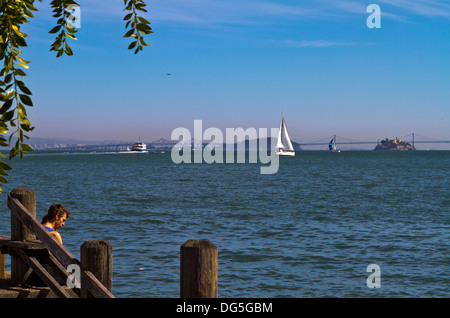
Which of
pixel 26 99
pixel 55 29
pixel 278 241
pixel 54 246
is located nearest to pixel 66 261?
pixel 54 246

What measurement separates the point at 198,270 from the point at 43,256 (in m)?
3.28

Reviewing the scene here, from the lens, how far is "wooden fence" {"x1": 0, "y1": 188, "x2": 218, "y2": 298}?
5.36m

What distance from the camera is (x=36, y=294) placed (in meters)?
7.66

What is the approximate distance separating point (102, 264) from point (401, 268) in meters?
13.4

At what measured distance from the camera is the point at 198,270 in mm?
5336

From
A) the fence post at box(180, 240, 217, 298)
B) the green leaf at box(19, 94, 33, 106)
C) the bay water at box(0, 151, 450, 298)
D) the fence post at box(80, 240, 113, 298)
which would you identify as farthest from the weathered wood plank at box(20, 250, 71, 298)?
the bay water at box(0, 151, 450, 298)

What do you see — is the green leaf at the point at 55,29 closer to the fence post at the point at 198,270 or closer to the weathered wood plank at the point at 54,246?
the weathered wood plank at the point at 54,246

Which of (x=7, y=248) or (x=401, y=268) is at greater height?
(x=7, y=248)

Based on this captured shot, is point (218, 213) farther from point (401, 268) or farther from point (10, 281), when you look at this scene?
point (10, 281)

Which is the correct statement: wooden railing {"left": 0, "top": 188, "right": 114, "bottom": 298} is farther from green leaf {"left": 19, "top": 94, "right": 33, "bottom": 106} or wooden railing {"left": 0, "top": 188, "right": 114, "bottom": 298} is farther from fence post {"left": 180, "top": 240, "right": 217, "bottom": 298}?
green leaf {"left": 19, "top": 94, "right": 33, "bottom": 106}

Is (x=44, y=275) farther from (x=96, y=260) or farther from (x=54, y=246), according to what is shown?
(x=96, y=260)
